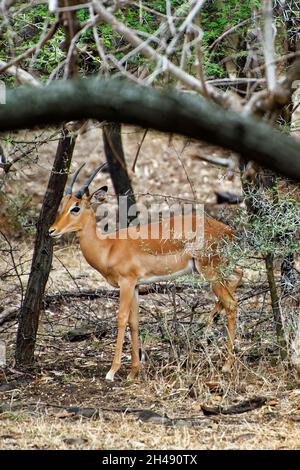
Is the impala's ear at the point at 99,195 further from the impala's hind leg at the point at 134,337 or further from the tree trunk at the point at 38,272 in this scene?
the impala's hind leg at the point at 134,337

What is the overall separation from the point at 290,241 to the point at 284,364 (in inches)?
44.0

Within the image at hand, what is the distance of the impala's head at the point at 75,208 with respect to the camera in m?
7.93

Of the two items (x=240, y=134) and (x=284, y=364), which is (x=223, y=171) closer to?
(x=284, y=364)

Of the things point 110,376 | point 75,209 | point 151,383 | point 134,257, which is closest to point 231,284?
point 134,257

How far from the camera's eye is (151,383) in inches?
289

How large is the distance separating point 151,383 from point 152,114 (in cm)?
449

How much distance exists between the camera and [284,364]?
24.2 ft

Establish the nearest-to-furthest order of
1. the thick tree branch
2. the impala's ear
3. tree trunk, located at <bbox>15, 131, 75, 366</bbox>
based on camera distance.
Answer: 1. the thick tree branch
2. tree trunk, located at <bbox>15, 131, 75, 366</bbox>
3. the impala's ear

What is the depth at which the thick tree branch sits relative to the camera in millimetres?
3195

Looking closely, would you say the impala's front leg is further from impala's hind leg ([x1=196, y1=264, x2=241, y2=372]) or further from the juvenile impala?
impala's hind leg ([x1=196, y1=264, x2=241, y2=372])

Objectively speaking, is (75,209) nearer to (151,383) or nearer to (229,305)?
(229,305)

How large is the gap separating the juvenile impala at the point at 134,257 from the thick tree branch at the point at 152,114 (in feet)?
14.9

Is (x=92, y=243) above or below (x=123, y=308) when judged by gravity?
above

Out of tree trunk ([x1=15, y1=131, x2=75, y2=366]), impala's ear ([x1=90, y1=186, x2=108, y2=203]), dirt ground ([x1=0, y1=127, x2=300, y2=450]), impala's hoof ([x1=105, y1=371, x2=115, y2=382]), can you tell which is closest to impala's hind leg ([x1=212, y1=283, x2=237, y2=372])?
dirt ground ([x1=0, y1=127, x2=300, y2=450])
